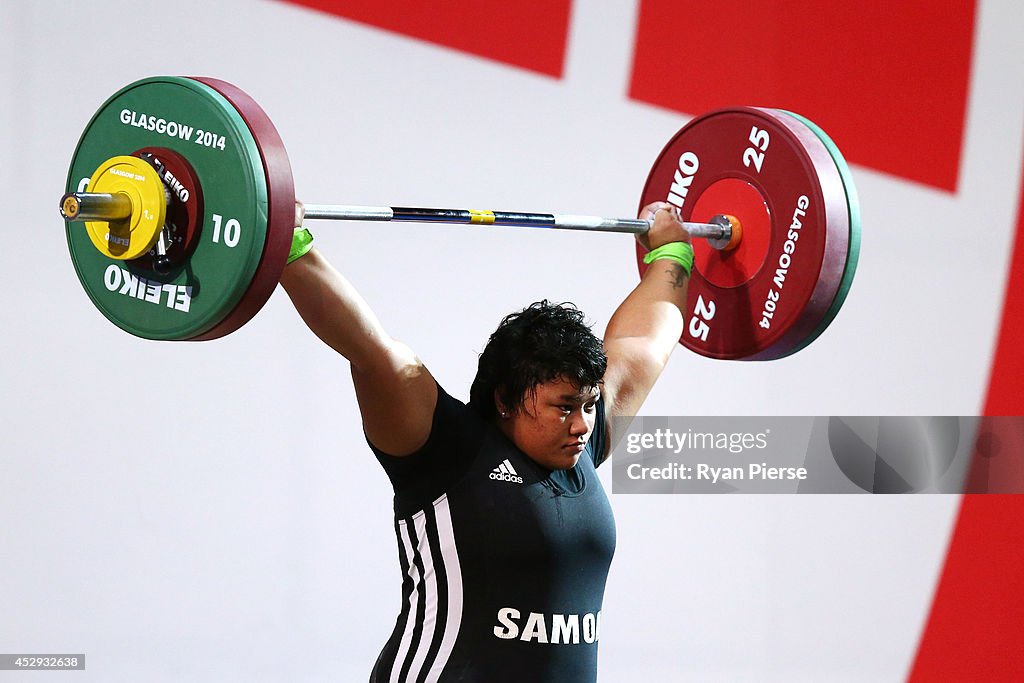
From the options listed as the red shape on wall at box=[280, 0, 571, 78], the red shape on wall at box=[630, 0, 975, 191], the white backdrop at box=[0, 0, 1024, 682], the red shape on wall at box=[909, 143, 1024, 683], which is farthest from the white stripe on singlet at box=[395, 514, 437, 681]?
the red shape on wall at box=[909, 143, 1024, 683]

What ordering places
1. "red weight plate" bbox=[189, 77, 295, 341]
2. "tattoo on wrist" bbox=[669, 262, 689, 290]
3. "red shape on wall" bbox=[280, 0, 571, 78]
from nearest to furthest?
"red weight plate" bbox=[189, 77, 295, 341], "tattoo on wrist" bbox=[669, 262, 689, 290], "red shape on wall" bbox=[280, 0, 571, 78]

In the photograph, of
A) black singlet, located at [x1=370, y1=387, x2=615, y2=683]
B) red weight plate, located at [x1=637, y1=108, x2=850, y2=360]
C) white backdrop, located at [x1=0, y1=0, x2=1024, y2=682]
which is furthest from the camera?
white backdrop, located at [x1=0, y1=0, x2=1024, y2=682]

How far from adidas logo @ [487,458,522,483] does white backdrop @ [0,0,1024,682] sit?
140cm

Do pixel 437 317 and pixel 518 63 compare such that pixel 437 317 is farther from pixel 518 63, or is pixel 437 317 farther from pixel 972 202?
pixel 972 202

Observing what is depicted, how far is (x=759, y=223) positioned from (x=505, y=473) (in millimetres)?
899

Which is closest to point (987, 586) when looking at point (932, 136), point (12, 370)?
point (932, 136)

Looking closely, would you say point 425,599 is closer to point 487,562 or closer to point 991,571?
point 487,562

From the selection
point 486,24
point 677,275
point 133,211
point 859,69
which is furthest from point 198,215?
point 859,69

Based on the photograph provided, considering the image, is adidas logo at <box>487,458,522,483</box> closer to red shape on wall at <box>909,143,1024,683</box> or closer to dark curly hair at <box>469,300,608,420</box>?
dark curly hair at <box>469,300,608,420</box>

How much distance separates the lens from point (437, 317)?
3418 mm

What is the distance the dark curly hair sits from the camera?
2004 mm

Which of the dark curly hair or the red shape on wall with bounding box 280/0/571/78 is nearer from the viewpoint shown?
the dark curly hair

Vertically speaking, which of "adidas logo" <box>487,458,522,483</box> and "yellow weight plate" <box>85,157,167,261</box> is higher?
"yellow weight plate" <box>85,157,167,261</box>

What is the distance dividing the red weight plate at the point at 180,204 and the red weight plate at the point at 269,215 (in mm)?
121
